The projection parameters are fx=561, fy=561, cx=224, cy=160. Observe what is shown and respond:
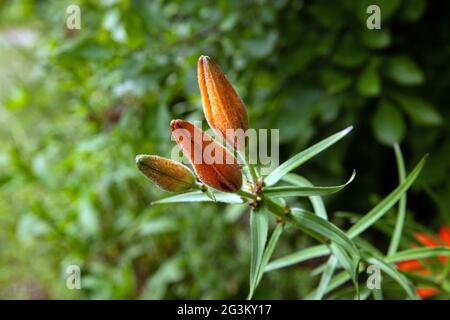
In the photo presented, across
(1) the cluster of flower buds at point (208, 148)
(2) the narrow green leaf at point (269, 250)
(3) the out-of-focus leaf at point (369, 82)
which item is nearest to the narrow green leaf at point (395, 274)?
(2) the narrow green leaf at point (269, 250)

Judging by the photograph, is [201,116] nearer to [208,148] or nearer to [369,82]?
[369,82]

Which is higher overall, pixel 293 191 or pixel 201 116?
pixel 201 116

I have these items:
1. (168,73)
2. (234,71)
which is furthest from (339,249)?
(234,71)

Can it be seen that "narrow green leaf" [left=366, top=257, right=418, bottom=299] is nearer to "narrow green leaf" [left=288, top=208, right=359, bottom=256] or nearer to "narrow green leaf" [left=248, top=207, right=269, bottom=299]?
"narrow green leaf" [left=288, top=208, right=359, bottom=256]

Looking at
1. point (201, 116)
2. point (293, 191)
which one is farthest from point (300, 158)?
point (201, 116)

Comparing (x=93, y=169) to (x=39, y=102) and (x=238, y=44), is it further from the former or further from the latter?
(x=39, y=102)

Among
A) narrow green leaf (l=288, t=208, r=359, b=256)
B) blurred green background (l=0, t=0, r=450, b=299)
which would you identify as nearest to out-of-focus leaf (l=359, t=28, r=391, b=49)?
blurred green background (l=0, t=0, r=450, b=299)
